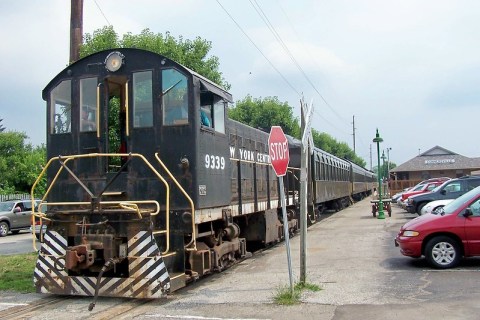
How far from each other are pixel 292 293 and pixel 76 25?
34.6 ft

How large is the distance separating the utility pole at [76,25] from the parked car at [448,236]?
10198 mm

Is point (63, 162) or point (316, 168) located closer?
point (63, 162)

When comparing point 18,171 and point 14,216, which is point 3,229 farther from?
point 18,171

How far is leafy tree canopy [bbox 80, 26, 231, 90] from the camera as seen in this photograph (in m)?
18.0

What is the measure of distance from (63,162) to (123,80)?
1.80 metres

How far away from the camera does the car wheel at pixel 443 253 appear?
9938 millimetres

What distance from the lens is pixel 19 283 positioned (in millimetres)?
9898

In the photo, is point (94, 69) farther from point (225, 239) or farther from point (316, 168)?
point (316, 168)

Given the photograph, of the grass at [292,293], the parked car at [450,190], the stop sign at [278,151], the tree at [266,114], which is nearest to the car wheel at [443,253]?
the grass at [292,293]

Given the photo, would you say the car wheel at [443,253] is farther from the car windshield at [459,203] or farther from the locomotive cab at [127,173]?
the locomotive cab at [127,173]

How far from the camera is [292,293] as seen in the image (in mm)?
7730

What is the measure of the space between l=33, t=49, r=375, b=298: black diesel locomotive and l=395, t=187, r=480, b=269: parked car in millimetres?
3844

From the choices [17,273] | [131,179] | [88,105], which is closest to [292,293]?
[131,179]

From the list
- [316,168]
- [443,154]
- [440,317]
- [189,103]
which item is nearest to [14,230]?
[316,168]
